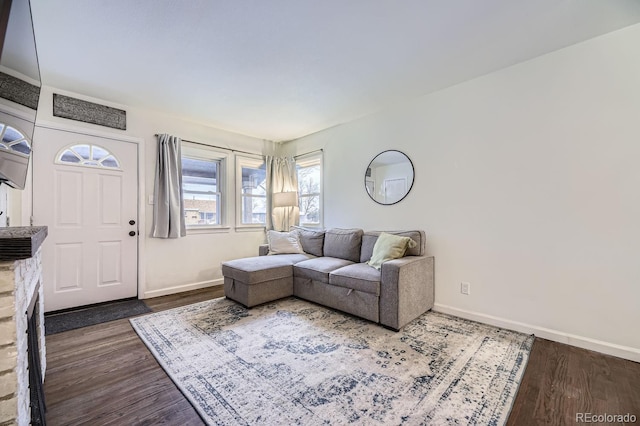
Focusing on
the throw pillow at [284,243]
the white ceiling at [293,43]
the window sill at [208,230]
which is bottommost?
the throw pillow at [284,243]

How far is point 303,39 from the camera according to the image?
2.12m

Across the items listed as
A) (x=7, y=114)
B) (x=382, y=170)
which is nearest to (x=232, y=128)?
(x=382, y=170)

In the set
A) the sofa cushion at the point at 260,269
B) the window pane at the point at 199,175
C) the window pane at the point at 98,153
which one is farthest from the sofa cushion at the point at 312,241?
the window pane at the point at 98,153

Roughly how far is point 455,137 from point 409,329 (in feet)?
6.69

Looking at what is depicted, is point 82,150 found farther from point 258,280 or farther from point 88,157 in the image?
point 258,280

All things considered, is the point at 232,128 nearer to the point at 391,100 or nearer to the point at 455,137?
the point at 391,100

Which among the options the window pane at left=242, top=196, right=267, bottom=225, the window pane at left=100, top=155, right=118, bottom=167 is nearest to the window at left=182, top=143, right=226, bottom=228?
the window pane at left=242, top=196, right=267, bottom=225

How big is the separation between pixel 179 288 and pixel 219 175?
180 cm

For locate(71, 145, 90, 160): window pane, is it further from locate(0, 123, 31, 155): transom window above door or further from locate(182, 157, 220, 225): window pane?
locate(0, 123, 31, 155): transom window above door

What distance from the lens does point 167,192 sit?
359cm

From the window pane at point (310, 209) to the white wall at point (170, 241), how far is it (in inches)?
44.2

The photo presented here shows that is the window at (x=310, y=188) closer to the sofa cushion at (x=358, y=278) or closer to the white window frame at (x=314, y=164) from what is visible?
the white window frame at (x=314, y=164)

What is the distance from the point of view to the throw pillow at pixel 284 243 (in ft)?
12.9

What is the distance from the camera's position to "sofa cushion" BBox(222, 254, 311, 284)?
9.96ft
